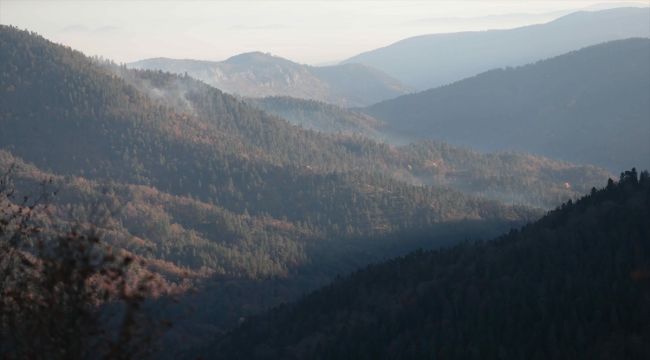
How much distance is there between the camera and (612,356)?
52875 millimetres

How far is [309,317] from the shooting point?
339 feet

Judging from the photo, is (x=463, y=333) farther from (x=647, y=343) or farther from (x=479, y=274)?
(x=647, y=343)

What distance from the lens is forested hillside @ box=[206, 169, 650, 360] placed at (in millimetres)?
61469

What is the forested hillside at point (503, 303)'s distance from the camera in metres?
61.5

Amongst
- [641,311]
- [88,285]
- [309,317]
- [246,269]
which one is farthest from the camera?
[246,269]

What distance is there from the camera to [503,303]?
78500mm

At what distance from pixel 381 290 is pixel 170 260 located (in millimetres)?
76516

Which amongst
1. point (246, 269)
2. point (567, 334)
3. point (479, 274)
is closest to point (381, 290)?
point (479, 274)

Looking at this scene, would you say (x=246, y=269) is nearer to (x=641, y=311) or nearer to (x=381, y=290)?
(x=381, y=290)

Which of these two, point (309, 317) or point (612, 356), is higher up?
point (612, 356)

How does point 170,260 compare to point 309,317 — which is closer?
point 309,317

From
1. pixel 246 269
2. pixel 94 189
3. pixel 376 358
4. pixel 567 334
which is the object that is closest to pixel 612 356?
pixel 567 334

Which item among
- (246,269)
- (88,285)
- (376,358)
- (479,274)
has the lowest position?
(246,269)

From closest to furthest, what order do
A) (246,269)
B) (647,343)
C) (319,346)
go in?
1. (647,343)
2. (319,346)
3. (246,269)
